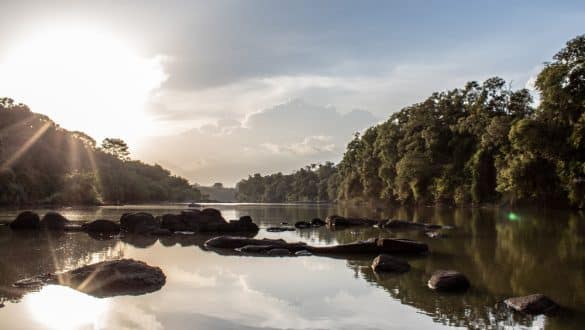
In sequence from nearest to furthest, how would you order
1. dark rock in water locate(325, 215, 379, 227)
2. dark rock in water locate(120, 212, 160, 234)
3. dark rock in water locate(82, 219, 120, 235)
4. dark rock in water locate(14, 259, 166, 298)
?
dark rock in water locate(14, 259, 166, 298)
dark rock in water locate(120, 212, 160, 234)
dark rock in water locate(82, 219, 120, 235)
dark rock in water locate(325, 215, 379, 227)

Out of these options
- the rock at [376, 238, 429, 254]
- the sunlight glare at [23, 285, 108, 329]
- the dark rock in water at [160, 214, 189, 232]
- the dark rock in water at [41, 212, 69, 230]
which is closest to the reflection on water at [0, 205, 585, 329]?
the sunlight glare at [23, 285, 108, 329]

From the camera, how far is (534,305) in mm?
12492

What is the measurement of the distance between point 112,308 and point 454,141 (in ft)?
246

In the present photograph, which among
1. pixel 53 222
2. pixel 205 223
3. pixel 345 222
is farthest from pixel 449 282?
pixel 53 222

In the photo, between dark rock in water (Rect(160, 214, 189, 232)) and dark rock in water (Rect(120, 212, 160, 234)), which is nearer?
dark rock in water (Rect(120, 212, 160, 234))

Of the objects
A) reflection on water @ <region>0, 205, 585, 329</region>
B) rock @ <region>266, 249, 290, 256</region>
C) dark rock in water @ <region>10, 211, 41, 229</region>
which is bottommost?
reflection on water @ <region>0, 205, 585, 329</region>

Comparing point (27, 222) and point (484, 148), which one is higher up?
point (484, 148)

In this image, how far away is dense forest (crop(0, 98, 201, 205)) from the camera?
8988cm

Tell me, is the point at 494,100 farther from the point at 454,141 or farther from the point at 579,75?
the point at 579,75

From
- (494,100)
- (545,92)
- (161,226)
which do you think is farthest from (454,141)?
(161,226)

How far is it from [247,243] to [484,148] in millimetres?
53371

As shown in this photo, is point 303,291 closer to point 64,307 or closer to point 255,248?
point 64,307

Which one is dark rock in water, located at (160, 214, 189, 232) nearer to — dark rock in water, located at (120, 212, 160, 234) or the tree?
dark rock in water, located at (120, 212, 160, 234)

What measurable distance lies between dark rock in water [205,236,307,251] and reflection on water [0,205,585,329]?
1324 millimetres
